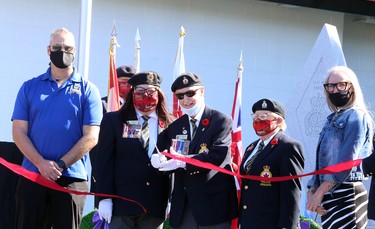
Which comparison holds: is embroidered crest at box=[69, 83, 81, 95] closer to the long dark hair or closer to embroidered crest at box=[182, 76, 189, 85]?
the long dark hair

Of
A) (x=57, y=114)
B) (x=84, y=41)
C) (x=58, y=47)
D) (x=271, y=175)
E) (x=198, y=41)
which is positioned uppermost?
(x=198, y=41)

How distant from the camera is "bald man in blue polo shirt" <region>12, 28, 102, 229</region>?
5.62 metres

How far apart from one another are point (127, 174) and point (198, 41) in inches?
211

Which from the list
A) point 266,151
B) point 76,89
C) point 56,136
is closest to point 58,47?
point 76,89

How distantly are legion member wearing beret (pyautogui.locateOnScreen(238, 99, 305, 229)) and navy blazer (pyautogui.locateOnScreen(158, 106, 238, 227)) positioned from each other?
132 millimetres

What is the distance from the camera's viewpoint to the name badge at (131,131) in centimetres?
580

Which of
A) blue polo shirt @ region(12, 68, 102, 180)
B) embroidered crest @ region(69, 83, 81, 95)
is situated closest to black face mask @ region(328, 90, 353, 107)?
blue polo shirt @ region(12, 68, 102, 180)

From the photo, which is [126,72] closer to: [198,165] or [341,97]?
[198,165]

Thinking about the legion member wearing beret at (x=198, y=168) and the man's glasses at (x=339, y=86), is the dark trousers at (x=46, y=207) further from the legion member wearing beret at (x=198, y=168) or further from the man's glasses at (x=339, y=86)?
the man's glasses at (x=339, y=86)

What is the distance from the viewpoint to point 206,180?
5.61m

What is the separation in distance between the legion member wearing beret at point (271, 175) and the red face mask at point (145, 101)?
0.81 m

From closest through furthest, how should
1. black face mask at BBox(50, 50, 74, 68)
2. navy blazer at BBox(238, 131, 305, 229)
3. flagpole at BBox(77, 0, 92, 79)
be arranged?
navy blazer at BBox(238, 131, 305, 229) < black face mask at BBox(50, 50, 74, 68) < flagpole at BBox(77, 0, 92, 79)

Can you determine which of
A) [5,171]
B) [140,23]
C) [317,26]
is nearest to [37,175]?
[5,171]

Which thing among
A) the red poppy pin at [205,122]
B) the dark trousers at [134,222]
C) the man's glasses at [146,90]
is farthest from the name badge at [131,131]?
the dark trousers at [134,222]
